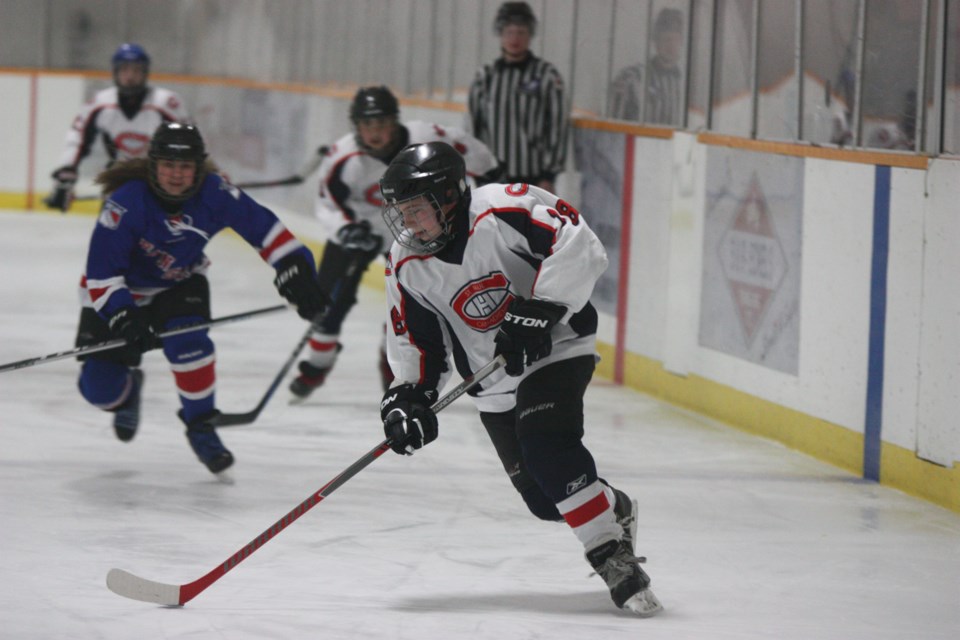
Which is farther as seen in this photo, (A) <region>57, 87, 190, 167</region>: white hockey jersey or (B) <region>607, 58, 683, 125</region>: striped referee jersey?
(A) <region>57, 87, 190, 167</region>: white hockey jersey

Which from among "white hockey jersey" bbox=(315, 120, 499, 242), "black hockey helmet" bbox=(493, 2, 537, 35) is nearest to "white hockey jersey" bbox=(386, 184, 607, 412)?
"white hockey jersey" bbox=(315, 120, 499, 242)

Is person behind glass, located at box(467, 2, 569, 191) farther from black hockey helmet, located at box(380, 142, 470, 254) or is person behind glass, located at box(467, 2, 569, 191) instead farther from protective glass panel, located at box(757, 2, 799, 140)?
black hockey helmet, located at box(380, 142, 470, 254)

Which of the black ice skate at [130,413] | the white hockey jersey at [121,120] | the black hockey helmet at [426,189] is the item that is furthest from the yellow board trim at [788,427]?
the white hockey jersey at [121,120]

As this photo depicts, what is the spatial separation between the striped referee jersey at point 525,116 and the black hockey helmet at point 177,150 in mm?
2426

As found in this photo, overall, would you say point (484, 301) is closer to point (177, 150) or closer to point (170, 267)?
point (177, 150)

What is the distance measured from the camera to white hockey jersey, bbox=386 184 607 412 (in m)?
2.97

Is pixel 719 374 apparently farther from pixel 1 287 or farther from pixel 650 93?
pixel 1 287

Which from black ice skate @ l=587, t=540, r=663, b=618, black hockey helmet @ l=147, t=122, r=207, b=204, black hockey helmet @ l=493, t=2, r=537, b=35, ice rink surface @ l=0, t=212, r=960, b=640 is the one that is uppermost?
black hockey helmet @ l=493, t=2, r=537, b=35

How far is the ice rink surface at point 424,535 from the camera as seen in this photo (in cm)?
297

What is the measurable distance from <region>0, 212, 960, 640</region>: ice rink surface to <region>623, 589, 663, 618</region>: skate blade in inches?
0.8

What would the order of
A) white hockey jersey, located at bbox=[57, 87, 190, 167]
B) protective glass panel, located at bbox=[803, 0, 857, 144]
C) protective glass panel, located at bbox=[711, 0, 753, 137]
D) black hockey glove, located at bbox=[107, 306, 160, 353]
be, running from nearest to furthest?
1. black hockey glove, located at bbox=[107, 306, 160, 353]
2. protective glass panel, located at bbox=[803, 0, 857, 144]
3. protective glass panel, located at bbox=[711, 0, 753, 137]
4. white hockey jersey, located at bbox=[57, 87, 190, 167]

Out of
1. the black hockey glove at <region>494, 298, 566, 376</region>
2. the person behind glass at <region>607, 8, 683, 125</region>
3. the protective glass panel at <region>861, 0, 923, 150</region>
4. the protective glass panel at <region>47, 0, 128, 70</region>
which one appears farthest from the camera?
the protective glass panel at <region>47, 0, 128, 70</region>

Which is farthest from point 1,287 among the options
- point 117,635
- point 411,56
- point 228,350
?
point 117,635

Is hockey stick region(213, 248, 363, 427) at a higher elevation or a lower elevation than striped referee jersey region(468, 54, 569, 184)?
lower
